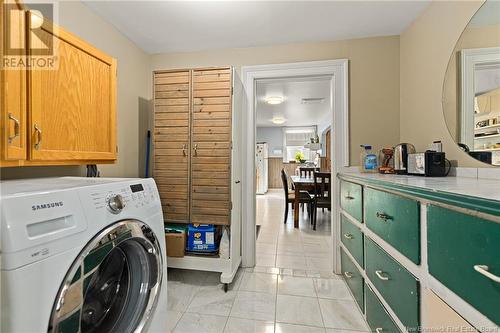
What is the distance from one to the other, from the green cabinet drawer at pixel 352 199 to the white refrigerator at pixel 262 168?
221 inches

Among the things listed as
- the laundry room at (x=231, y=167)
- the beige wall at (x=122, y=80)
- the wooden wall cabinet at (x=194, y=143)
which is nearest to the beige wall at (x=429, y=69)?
the laundry room at (x=231, y=167)

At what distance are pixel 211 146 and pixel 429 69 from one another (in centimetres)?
184

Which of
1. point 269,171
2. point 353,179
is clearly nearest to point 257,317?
point 353,179

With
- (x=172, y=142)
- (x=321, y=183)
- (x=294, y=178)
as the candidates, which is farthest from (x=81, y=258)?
(x=294, y=178)

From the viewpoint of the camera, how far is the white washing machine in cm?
56

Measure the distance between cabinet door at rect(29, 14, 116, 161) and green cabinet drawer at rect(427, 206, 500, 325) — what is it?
1719 millimetres

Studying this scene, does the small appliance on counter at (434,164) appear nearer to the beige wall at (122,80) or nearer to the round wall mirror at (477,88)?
the round wall mirror at (477,88)

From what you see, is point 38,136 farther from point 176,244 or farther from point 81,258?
point 176,244

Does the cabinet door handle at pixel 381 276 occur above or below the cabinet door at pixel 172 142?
below

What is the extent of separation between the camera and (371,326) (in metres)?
1.35

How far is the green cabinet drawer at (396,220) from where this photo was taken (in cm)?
88

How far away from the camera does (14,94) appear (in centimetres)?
95

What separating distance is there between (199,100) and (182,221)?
1095 millimetres

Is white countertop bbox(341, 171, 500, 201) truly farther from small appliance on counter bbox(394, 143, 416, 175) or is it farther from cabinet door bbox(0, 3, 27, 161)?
cabinet door bbox(0, 3, 27, 161)
